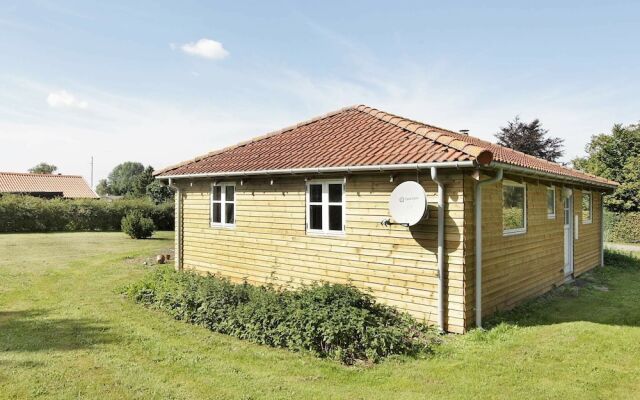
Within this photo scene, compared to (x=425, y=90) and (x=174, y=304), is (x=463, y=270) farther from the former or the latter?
(x=425, y=90)

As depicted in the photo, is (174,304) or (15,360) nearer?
(15,360)

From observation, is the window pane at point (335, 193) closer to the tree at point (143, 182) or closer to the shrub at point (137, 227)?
the shrub at point (137, 227)

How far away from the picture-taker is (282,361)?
5965mm

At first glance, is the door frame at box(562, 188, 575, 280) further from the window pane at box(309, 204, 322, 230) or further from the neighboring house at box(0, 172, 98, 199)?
the neighboring house at box(0, 172, 98, 199)

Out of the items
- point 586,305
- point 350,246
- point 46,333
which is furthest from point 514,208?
point 46,333

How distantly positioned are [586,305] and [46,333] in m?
11.0

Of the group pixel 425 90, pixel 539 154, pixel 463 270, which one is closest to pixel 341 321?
pixel 463 270

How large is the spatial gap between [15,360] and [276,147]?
7064 millimetres

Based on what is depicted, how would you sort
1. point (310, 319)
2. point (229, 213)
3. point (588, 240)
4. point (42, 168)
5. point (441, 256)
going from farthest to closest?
point (42, 168) → point (588, 240) → point (229, 213) → point (441, 256) → point (310, 319)

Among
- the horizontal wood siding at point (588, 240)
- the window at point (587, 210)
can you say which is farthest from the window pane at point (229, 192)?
the window at point (587, 210)

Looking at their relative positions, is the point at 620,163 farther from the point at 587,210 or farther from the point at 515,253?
the point at 515,253

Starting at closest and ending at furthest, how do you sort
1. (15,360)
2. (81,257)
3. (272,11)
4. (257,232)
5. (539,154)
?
(15,360), (257,232), (272,11), (81,257), (539,154)

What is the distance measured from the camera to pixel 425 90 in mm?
14078

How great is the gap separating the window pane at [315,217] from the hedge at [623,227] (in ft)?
83.9
